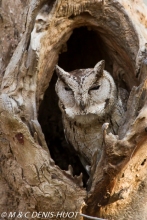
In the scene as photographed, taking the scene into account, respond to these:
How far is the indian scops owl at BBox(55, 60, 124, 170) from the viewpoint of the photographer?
286 centimetres

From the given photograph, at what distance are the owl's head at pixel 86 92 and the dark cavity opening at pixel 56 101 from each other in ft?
1.33

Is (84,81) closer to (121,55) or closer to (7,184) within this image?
(121,55)

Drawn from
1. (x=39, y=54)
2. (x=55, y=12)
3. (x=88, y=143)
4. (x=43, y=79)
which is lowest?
(x=88, y=143)

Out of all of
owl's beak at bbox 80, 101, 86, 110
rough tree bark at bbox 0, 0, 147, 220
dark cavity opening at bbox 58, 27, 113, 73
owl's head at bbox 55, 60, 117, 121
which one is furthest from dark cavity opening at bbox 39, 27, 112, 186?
owl's beak at bbox 80, 101, 86, 110

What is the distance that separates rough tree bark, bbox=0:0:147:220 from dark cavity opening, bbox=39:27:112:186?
0.77 ft

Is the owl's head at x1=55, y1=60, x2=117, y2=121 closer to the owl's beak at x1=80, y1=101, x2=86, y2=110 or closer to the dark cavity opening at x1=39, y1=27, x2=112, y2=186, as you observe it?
the owl's beak at x1=80, y1=101, x2=86, y2=110

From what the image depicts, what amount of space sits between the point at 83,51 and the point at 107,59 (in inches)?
8.2

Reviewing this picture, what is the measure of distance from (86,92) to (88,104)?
0.10 metres

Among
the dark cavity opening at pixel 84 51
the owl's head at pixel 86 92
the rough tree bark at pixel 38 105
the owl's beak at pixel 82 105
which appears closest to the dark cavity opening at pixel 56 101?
the dark cavity opening at pixel 84 51

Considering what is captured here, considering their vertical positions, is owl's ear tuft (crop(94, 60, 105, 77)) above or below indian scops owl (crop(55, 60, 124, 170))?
above

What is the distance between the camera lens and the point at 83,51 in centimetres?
342

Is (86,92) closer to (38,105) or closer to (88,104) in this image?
(88,104)

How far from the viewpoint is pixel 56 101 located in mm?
3506

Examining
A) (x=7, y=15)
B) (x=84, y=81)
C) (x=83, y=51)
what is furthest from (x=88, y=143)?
(x=7, y=15)
